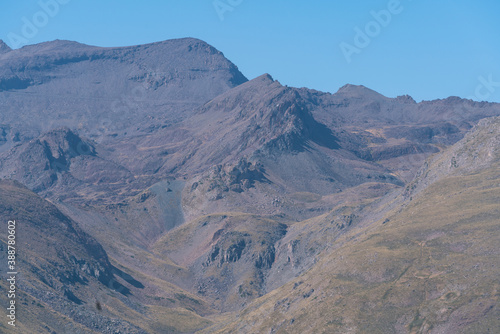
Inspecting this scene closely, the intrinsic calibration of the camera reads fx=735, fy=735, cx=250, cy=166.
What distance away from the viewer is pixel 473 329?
654 ft

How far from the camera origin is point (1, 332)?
194 meters

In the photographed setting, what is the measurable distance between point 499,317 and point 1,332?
438 feet

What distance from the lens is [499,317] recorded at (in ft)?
654

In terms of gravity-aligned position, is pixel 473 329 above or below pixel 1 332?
below

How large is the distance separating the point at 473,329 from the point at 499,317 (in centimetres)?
777

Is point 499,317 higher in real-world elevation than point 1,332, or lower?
lower

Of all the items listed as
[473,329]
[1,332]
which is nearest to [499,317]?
[473,329]

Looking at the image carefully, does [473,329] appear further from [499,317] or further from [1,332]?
[1,332]

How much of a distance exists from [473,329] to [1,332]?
415 ft
